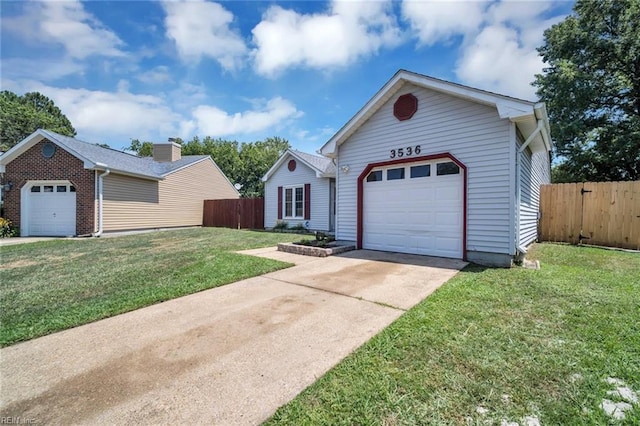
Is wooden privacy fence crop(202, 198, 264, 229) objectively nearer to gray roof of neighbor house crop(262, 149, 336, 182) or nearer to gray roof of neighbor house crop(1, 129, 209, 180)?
gray roof of neighbor house crop(262, 149, 336, 182)

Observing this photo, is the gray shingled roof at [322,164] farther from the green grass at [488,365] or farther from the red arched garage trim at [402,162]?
the green grass at [488,365]

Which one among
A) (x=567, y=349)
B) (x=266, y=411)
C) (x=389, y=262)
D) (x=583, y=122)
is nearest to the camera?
(x=266, y=411)

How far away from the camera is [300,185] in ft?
50.7

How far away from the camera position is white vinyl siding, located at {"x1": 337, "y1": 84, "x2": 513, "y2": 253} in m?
6.12

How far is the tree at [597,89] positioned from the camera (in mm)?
14906

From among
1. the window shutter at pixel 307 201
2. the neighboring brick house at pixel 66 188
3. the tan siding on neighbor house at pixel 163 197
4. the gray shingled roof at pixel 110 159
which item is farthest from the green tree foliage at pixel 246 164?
the neighboring brick house at pixel 66 188

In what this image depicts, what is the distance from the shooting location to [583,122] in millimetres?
15727

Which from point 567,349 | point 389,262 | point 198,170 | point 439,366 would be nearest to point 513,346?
point 567,349

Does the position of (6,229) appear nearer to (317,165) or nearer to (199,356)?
(317,165)

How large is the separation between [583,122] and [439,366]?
20.2 meters

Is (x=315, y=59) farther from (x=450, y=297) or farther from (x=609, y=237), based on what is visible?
(x=609, y=237)

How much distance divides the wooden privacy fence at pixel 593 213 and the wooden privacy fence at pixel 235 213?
14.0m

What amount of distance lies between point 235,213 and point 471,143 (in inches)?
582

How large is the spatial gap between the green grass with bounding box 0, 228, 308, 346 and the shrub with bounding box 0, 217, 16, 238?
4.76 meters
